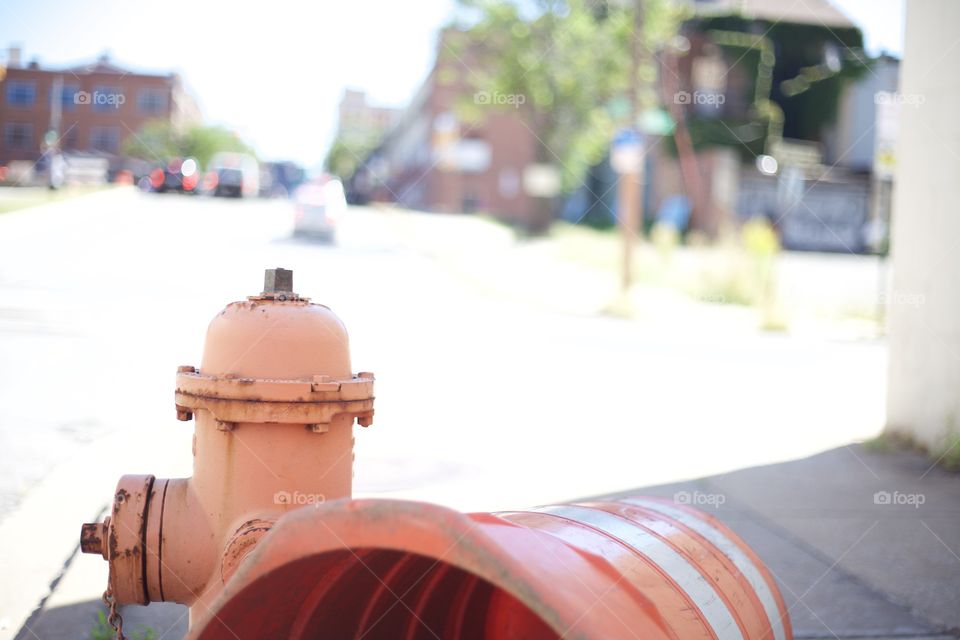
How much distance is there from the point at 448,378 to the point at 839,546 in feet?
16.4

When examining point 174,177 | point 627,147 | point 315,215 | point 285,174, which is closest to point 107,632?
point 627,147

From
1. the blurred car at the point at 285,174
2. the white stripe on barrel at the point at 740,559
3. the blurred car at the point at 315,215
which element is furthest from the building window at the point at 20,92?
the blurred car at the point at 285,174

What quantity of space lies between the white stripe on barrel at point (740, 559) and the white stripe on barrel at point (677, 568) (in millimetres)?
252

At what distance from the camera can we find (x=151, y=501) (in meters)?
2.57

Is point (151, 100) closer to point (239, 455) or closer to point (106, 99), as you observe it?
point (106, 99)

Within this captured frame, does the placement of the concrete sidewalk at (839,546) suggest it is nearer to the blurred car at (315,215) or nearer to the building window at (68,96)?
the building window at (68,96)

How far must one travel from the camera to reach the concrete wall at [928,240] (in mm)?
6344

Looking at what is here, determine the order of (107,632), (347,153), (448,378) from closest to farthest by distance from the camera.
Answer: (107,632), (448,378), (347,153)

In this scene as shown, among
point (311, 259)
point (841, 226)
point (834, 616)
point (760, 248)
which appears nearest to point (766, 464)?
point (834, 616)

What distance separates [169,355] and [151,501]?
6.80m

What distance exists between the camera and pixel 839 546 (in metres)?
4.59

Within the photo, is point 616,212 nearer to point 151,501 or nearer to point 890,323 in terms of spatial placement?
point 890,323

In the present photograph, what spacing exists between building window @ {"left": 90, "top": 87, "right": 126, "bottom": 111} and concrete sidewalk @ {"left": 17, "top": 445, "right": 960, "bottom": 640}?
14.7 ft

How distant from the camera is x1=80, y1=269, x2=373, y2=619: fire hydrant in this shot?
2479 mm
